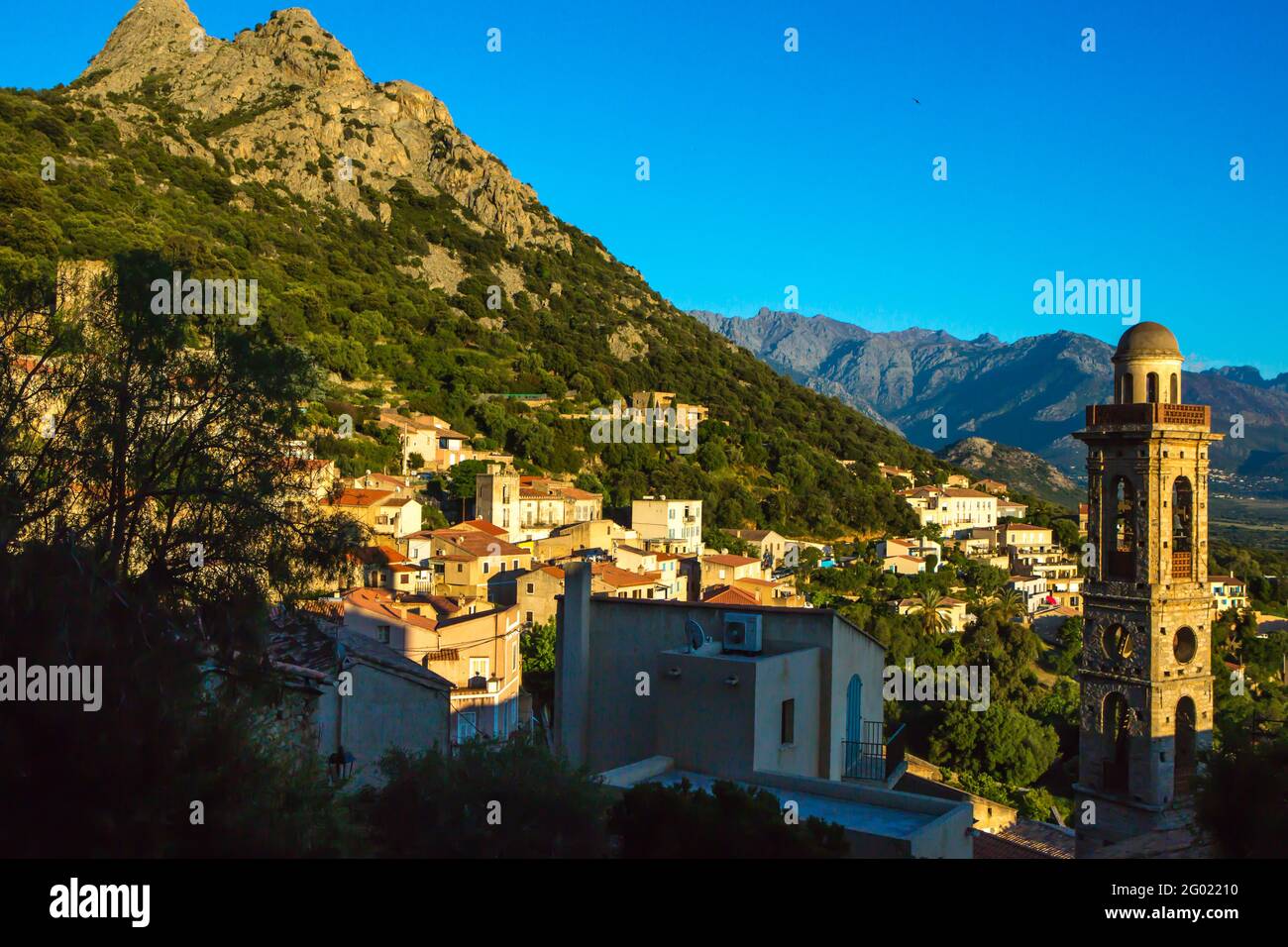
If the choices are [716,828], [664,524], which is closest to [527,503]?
[664,524]

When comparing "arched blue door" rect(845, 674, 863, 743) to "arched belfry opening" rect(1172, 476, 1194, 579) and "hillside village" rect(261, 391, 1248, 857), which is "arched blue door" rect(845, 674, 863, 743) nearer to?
"hillside village" rect(261, 391, 1248, 857)

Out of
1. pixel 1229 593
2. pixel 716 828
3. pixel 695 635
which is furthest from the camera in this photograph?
pixel 1229 593

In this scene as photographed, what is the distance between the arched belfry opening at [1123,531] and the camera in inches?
718

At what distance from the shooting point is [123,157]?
73125 millimetres

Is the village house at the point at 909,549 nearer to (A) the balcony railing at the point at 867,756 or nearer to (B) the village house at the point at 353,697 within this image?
(A) the balcony railing at the point at 867,756

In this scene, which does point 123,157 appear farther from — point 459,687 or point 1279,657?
point 1279,657

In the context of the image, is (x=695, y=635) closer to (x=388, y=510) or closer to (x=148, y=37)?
(x=388, y=510)

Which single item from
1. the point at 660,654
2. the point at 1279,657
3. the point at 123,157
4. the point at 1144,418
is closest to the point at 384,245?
the point at 123,157

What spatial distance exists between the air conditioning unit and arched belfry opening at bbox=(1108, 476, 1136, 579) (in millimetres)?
10947

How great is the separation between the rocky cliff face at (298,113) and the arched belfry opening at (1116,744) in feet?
277

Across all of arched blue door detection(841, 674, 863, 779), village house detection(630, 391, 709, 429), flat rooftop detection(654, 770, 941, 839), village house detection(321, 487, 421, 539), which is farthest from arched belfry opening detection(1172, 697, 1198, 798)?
village house detection(630, 391, 709, 429)

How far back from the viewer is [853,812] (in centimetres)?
848

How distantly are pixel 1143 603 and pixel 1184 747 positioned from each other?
7.70 ft
